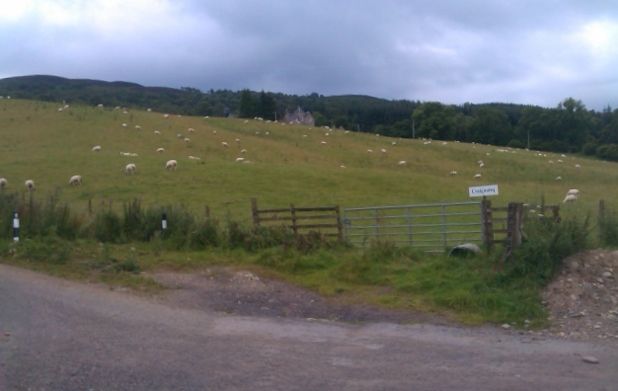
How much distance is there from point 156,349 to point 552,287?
7506 mm

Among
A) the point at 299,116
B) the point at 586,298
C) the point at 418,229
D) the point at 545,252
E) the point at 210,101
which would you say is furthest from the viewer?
the point at 210,101

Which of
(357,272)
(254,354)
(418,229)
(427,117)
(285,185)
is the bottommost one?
(418,229)

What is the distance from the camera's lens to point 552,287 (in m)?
14.0

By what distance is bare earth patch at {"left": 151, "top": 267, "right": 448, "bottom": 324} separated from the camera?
13.5 m

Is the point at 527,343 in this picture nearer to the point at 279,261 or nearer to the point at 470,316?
the point at 470,316

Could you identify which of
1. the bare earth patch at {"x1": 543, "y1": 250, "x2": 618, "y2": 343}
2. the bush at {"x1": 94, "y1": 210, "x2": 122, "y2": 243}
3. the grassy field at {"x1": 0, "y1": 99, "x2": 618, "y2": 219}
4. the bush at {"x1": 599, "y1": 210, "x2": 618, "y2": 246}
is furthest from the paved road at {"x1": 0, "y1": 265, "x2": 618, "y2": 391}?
the grassy field at {"x1": 0, "y1": 99, "x2": 618, "y2": 219}

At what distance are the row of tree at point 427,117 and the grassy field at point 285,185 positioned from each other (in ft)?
109

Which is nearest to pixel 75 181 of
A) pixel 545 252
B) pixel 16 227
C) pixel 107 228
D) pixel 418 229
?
pixel 107 228

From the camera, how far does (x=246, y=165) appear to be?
133 feet

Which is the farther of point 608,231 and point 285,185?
point 285,185

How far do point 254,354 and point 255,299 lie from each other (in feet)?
15.5

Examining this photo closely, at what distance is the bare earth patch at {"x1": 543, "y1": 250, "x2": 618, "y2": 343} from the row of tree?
7209 cm

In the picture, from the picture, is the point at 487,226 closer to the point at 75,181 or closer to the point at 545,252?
the point at 545,252

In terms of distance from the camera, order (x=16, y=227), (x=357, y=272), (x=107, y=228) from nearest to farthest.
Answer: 1. (x=357, y=272)
2. (x=16, y=227)
3. (x=107, y=228)
